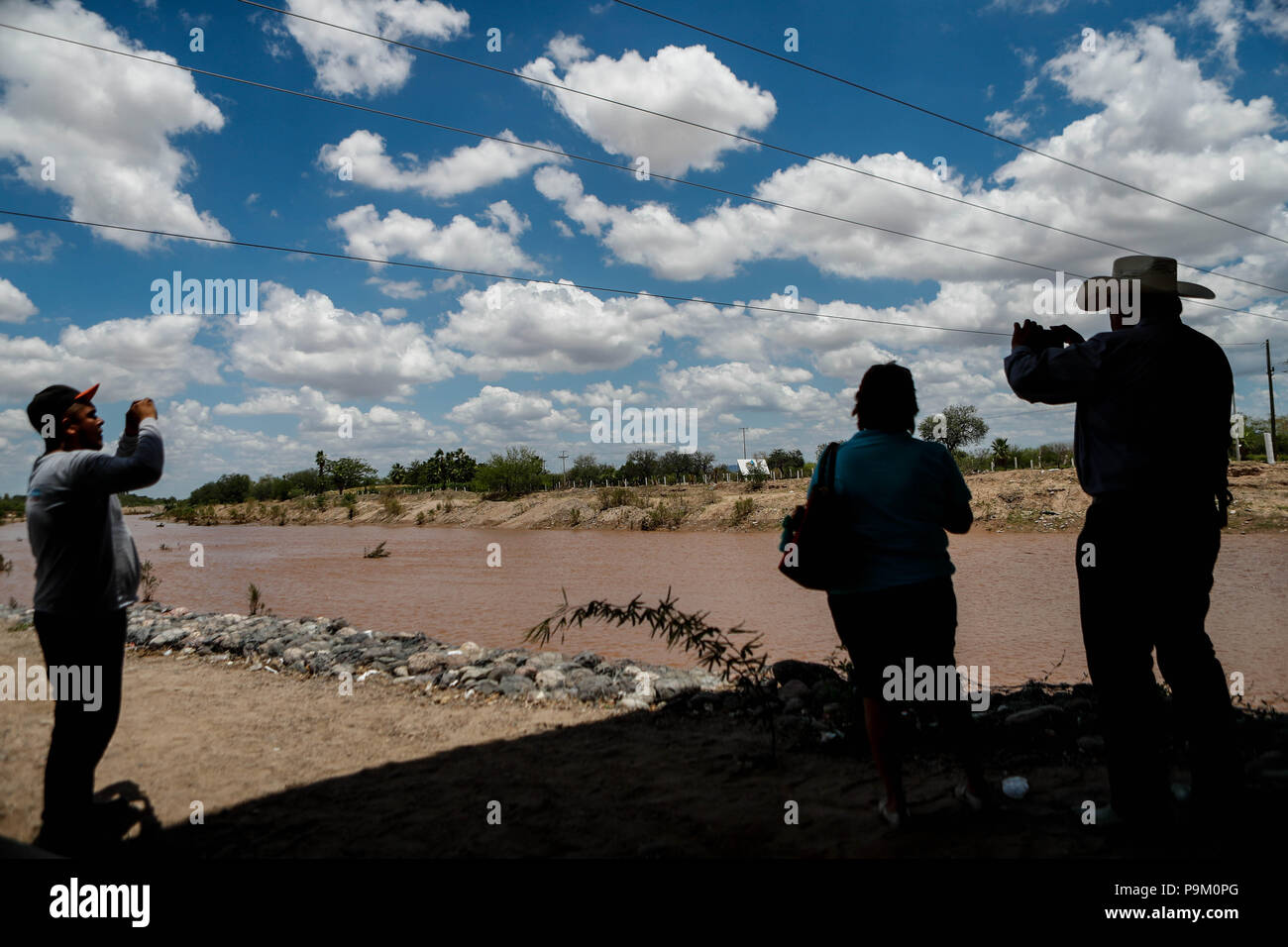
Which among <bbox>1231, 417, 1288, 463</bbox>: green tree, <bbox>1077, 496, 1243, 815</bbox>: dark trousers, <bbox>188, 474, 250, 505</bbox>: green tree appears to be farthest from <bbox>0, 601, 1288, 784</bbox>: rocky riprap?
<bbox>188, 474, 250, 505</bbox>: green tree

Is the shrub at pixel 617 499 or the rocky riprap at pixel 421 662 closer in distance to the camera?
the rocky riprap at pixel 421 662

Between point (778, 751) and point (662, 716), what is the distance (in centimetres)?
116

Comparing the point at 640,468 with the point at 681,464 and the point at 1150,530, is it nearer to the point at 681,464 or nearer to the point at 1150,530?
the point at 681,464

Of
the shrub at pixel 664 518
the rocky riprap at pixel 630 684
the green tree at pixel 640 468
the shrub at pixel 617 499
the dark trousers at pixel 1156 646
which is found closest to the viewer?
the dark trousers at pixel 1156 646

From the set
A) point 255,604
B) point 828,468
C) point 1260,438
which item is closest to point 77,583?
point 828,468

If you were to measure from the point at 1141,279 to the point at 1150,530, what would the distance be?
1.00 metres

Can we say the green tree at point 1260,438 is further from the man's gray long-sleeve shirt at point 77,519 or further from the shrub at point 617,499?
the man's gray long-sleeve shirt at point 77,519

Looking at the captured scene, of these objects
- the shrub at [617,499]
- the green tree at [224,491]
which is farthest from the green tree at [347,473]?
the shrub at [617,499]

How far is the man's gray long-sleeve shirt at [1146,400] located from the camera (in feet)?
8.76

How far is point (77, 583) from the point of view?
9.76ft

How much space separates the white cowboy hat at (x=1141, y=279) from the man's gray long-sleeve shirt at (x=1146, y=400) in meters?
0.14
